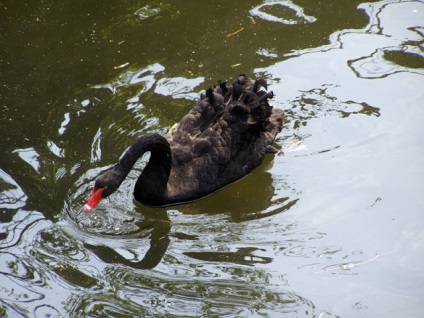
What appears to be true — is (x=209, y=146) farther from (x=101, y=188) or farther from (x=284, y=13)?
(x=284, y=13)

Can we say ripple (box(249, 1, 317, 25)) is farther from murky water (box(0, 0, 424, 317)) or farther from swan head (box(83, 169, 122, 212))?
swan head (box(83, 169, 122, 212))

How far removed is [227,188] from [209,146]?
0.48 metres

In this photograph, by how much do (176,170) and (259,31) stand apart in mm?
2652

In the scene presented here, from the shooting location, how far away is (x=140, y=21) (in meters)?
8.62

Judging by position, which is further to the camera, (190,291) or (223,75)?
(223,75)

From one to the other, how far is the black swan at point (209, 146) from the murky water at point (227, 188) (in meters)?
0.16

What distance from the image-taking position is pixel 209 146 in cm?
640

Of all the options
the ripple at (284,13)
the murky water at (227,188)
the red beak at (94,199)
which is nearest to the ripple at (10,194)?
the murky water at (227,188)

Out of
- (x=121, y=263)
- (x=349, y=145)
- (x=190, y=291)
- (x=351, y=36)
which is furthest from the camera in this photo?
(x=351, y=36)

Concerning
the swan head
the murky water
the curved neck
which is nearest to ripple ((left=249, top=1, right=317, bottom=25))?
the murky water

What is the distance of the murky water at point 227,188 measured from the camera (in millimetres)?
5297

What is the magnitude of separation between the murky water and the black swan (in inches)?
6.1

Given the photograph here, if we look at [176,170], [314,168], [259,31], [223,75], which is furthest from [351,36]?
[176,170]

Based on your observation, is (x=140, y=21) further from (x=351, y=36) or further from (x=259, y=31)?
(x=351, y=36)
